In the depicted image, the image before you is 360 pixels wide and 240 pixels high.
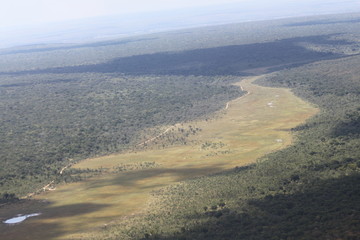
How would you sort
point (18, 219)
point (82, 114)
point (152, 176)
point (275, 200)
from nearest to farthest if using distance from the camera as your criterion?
point (275, 200) < point (18, 219) < point (152, 176) < point (82, 114)

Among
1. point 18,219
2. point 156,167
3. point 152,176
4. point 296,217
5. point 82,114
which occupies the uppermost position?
point 296,217

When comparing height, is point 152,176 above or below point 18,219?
below

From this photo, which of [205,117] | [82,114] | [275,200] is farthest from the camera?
[82,114]

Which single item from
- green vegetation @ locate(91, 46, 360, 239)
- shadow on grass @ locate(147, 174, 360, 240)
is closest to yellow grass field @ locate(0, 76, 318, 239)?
green vegetation @ locate(91, 46, 360, 239)

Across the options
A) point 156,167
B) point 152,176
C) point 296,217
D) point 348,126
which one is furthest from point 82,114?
point 296,217

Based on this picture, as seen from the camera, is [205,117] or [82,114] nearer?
[205,117]

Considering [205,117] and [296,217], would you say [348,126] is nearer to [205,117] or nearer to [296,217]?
[205,117]

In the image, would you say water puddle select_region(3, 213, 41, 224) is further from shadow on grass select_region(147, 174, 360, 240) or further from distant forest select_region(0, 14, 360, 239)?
shadow on grass select_region(147, 174, 360, 240)

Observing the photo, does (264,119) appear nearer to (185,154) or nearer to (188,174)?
(185,154)
